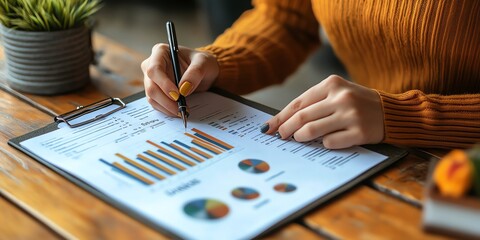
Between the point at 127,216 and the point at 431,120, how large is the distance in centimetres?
43

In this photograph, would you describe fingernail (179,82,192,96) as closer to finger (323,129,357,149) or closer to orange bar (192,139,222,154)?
orange bar (192,139,222,154)

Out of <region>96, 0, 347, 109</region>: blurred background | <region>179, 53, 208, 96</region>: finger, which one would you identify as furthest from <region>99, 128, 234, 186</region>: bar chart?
<region>96, 0, 347, 109</region>: blurred background

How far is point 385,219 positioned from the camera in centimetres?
69

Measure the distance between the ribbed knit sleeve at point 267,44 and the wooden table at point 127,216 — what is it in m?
0.38

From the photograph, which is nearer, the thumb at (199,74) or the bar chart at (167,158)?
the bar chart at (167,158)

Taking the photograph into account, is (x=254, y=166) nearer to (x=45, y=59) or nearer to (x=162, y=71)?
(x=162, y=71)

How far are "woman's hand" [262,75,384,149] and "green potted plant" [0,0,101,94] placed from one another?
37cm

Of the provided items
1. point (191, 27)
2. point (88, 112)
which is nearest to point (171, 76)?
point (88, 112)

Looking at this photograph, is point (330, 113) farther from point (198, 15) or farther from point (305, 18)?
point (198, 15)

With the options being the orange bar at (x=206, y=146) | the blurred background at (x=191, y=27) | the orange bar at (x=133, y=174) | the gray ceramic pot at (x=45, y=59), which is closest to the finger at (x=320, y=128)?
the orange bar at (x=206, y=146)

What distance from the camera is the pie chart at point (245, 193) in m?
0.71

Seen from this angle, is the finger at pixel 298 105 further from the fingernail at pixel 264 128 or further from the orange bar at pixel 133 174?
the orange bar at pixel 133 174

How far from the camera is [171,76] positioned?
98 cm

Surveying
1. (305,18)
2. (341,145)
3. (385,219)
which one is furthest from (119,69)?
(385,219)
